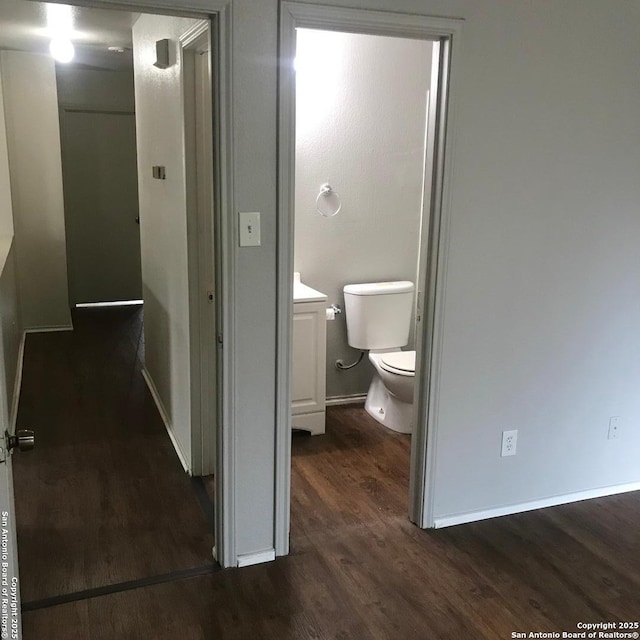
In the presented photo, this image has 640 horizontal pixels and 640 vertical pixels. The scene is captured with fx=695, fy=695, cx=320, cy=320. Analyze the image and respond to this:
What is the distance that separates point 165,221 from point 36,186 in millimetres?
2590

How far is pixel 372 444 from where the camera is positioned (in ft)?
11.9

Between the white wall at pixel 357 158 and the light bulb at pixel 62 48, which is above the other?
the light bulb at pixel 62 48

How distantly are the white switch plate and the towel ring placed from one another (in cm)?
158

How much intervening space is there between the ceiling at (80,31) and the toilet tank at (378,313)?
1.85 metres

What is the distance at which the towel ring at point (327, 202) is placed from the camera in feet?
12.6

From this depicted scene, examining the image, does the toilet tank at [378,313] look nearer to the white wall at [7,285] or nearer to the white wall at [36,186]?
the white wall at [7,285]

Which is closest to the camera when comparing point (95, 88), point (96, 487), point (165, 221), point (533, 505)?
point (533, 505)

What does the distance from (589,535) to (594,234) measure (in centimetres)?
122

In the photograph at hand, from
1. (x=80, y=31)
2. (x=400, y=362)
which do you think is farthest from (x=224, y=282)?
(x=80, y=31)

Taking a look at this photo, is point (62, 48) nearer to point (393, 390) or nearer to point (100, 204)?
point (100, 204)

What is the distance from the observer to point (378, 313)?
155 inches

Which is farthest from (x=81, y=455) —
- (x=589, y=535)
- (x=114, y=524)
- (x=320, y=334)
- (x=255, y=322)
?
(x=589, y=535)

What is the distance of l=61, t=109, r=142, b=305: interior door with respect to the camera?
6.60m

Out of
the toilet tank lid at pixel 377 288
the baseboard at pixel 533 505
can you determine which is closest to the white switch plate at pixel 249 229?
the baseboard at pixel 533 505
